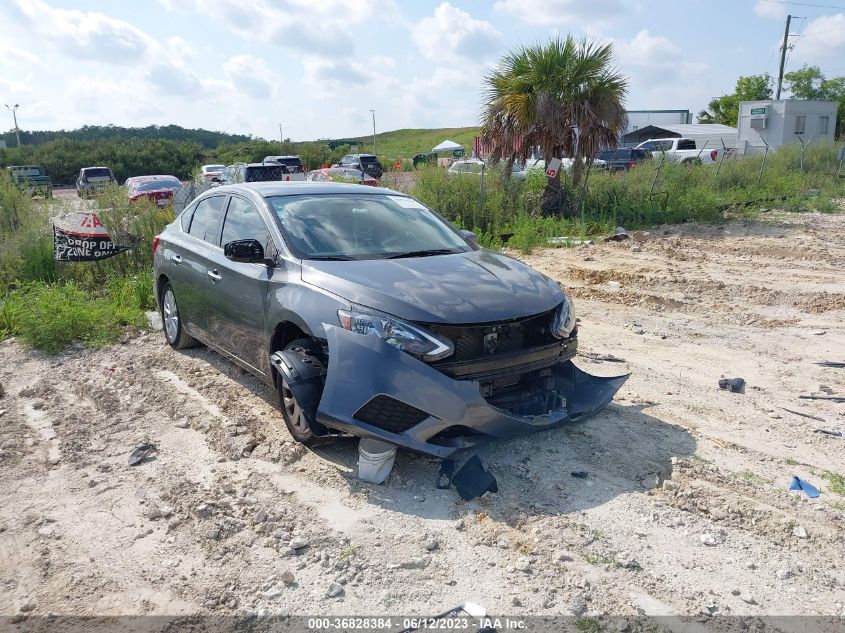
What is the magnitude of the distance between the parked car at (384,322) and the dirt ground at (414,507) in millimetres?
373

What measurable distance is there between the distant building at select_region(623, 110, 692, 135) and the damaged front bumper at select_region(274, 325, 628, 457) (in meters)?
52.7

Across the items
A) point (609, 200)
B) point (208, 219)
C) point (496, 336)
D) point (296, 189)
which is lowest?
point (496, 336)

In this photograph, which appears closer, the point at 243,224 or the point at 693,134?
the point at 243,224

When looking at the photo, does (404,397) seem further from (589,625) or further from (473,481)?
(589,625)

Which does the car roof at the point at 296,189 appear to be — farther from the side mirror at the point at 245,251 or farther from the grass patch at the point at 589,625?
the grass patch at the point at 589,625

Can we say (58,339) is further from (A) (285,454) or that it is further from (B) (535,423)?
(B) (535,423)

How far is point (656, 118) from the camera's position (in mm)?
57906

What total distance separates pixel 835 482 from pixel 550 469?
159 cm

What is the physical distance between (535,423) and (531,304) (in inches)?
28.0

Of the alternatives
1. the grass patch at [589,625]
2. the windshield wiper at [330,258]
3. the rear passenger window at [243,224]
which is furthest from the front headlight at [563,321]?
the rear passenger window at [243,224]

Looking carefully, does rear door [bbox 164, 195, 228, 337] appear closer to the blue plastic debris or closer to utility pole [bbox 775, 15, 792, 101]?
the blue plastic debris

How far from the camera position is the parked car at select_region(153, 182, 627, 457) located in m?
3.93

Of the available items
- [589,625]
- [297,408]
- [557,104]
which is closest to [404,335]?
[297,408]

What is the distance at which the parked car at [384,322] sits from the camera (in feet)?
12.9
